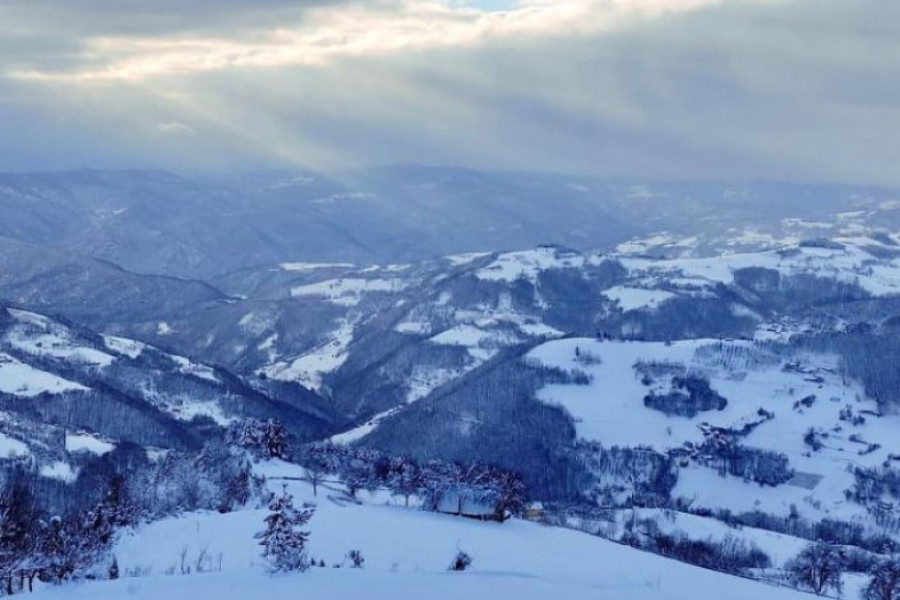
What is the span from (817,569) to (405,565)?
82.4m

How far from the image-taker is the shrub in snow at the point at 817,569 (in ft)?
383

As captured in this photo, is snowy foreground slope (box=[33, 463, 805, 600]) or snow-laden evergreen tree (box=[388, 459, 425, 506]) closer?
snowy foreground slope (box=[33, 463, 805, 600])

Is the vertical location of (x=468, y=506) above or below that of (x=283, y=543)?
below

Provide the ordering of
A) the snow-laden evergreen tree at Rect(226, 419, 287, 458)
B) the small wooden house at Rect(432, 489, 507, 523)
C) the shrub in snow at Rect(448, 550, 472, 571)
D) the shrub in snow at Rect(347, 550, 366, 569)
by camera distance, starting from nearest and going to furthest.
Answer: the shrub in snow at Rect(448, 550, 472, 571)
the shrub in snow at Rect(347, 550, 366, 569)
the small wooden house at Rect(432, 489, 507, 523)
the snow-laden evergreen tree at Rect(226, 419, 287, 458)

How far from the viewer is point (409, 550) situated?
253 feet

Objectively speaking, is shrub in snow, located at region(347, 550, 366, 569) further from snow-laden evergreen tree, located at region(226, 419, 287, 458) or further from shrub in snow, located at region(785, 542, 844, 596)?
snow-laden evergreen tree, located at region(226, 419, 287, 458)

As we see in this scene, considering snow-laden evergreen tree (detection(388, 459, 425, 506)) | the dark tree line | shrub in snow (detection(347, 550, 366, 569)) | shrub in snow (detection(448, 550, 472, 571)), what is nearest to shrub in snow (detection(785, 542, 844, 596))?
the dark tree line

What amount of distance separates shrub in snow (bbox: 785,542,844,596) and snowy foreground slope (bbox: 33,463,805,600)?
97.2ft

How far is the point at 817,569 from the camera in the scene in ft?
443

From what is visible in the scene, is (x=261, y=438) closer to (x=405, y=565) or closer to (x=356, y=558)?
(x=405, y=565)

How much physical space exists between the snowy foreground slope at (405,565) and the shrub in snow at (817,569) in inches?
1167

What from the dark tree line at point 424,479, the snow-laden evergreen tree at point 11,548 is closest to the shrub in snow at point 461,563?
the snow-laden evergreen tree at point 11,548

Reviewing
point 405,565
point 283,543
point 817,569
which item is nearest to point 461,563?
point 405,565

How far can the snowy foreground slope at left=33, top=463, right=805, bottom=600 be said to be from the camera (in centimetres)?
5441
